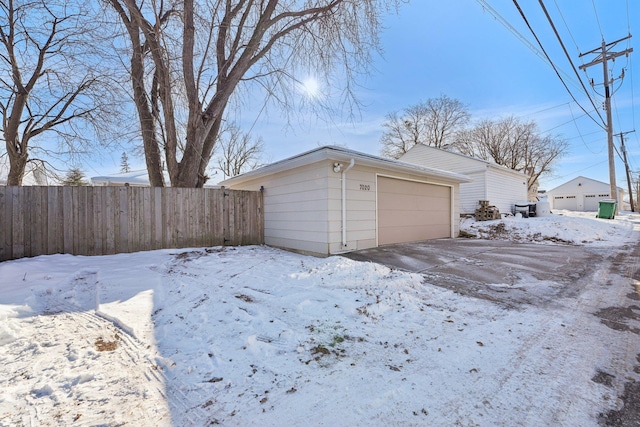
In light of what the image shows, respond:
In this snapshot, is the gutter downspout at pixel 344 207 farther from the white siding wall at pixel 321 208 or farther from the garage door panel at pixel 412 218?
the garage door panel at pixel 412 218

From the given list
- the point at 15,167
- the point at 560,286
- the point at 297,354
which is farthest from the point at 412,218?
the point at 15,167

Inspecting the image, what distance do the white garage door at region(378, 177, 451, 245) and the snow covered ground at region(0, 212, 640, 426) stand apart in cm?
340

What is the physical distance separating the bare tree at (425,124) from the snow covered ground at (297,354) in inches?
934

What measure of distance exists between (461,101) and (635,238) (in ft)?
62.3

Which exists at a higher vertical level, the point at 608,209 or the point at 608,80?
the point at 608,80

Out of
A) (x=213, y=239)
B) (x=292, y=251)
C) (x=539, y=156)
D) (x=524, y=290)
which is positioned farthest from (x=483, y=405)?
(x=539, y=156)

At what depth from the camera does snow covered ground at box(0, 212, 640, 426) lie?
4.88 feet

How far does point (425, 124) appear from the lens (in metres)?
25.7

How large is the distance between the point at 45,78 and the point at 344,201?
989 centimetres

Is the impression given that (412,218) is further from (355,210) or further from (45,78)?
(45,78)

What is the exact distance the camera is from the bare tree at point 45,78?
281 inches

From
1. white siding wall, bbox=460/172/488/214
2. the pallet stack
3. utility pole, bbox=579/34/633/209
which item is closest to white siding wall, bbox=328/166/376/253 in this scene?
the pallet stack

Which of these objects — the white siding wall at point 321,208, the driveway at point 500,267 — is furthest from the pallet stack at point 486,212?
the white siding wall at point 321,208

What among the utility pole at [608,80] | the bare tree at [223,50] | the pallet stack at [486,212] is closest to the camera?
the bare tree at [223,50]
